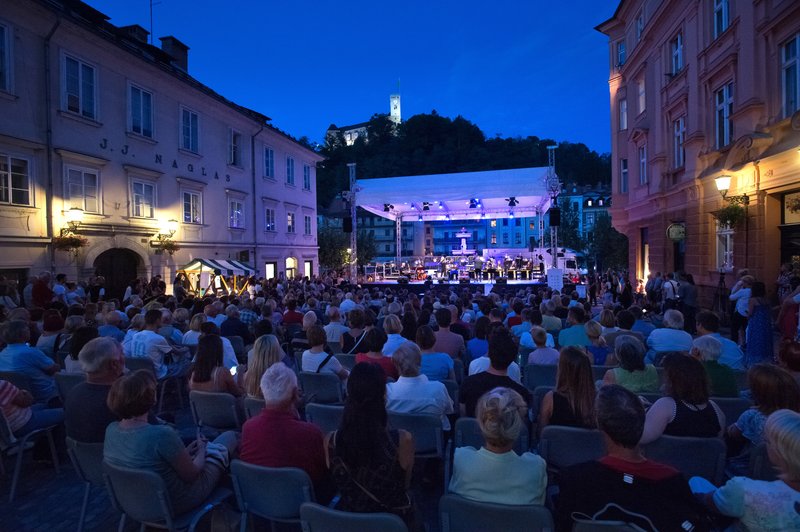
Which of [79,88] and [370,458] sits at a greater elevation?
[79,88]

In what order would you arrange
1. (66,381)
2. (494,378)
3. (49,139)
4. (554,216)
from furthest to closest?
1. (554,216)
2. (49,139)
3. (66,381)
4. (494,378)

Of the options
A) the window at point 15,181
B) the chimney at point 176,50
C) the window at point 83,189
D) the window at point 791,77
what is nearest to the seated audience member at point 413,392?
the window at point 791,77

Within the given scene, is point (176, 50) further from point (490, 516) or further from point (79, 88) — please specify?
point (490, 516)

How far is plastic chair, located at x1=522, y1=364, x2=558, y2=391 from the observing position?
4859mm

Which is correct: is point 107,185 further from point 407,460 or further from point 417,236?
point 417,236

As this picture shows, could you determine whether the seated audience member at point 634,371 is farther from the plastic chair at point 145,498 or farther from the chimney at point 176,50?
the chimney at point 176,50

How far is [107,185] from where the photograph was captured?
14570 millimetres

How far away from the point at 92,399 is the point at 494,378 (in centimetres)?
311

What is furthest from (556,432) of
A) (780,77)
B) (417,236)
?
(417,236)

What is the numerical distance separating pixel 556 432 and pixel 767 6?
11770 mm

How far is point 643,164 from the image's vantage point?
18609 mm

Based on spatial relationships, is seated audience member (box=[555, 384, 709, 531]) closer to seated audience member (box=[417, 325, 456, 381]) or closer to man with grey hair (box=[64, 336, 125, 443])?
seated audience member (box=[417, 325, 456, 381])

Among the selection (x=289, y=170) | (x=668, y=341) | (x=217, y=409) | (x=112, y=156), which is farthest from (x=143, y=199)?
(x=668, y=341)

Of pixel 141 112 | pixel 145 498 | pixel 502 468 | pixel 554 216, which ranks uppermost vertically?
pixel 141 112
